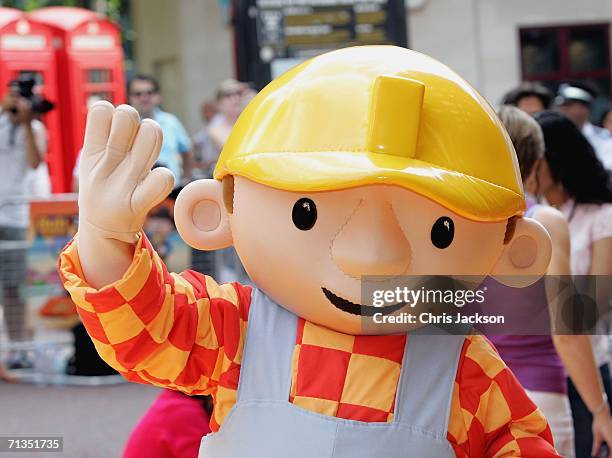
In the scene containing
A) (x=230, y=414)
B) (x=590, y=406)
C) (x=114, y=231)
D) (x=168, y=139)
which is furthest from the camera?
(x=168, y=139)

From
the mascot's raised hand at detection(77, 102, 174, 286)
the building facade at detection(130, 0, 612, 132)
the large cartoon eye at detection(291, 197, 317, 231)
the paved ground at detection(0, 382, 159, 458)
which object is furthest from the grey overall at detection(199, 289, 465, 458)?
the building facade at detection(130, 0, 612, 132)

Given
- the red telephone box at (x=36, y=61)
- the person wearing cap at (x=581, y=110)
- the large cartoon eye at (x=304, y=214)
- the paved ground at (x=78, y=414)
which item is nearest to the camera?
the large cartoon eye at (x=304, y=214)

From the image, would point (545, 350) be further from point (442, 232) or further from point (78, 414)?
point (78, 414)

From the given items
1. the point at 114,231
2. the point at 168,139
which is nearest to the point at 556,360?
the point at 114,231

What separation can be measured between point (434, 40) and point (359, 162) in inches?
442

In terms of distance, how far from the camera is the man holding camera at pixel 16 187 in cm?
640

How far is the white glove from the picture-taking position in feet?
6.66

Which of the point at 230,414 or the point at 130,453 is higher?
the point at 230,414

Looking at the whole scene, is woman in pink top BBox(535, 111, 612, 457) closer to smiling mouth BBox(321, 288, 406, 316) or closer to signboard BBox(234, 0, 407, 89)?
smiling mouth BBox(321, 288, 406, 316)

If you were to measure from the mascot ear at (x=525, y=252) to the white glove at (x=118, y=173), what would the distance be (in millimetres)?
759

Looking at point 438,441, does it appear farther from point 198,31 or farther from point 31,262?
point 198,31

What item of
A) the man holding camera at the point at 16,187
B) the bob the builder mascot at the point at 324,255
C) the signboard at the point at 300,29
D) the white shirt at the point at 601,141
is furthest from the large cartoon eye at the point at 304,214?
the signboard at the point at 300,29

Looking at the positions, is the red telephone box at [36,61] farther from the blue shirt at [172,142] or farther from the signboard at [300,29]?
the signboard at [300,29]

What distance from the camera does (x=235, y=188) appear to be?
7.36ft
